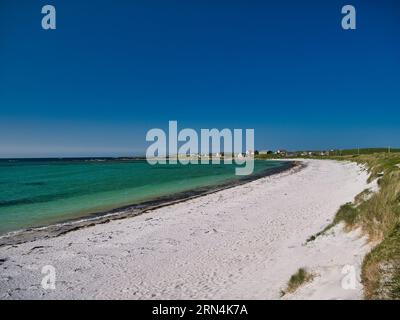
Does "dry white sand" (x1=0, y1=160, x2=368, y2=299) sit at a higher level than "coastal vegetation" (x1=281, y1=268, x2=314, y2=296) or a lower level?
lower

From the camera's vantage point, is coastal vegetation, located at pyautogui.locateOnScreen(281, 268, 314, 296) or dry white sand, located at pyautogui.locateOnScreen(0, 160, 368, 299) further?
dry white sand, located at pyautogui.locateOnScreen(0, 160, 368, 299)

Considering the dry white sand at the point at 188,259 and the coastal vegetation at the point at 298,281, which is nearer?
the coastal vegetation at the point at 298,281

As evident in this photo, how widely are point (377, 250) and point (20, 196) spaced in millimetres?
30622

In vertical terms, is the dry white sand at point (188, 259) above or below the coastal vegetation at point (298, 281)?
below

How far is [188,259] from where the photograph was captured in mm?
11055

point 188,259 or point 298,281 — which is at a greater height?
point 298,281

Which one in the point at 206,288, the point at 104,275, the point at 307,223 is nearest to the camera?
the point at 206,288

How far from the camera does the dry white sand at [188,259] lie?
8227 mm

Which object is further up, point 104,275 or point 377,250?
point 377,250

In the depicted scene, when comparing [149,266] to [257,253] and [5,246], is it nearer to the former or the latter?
[257,253]

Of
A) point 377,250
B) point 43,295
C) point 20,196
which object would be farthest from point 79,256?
point 20,196

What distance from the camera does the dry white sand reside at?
823 centimetres
